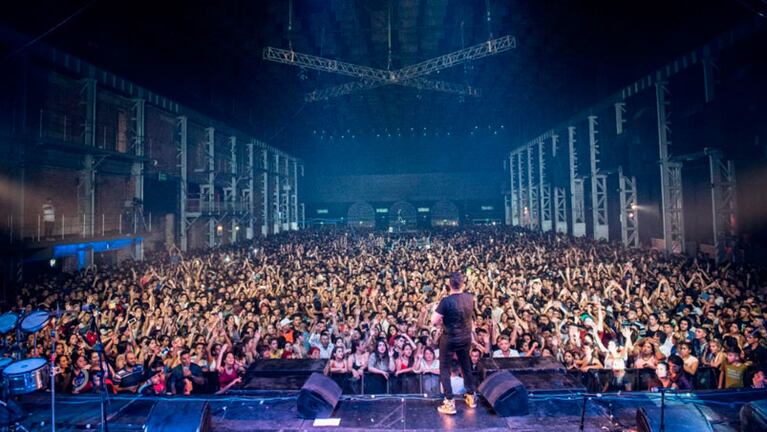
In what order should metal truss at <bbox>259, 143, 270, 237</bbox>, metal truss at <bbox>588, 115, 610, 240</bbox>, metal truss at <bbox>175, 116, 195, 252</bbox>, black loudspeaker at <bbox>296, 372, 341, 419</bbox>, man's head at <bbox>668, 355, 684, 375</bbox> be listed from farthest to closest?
1. metal truss at <bbox>259, 143, 270, 237</bbox>
2. metal truss at <bbox>588, 115, 610, 240</bbox>
3. metal truss at <bbox>175, 116, 195, 252</bbox>
4. man's head at <bbox>668, 355, 684, 375</bbox>
5. black loudspeaker at <bbox>296, 372, 341, 419</bbox>

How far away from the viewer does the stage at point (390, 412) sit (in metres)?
4.58

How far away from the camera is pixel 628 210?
68.2ft

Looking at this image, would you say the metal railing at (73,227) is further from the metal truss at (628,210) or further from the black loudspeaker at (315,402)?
the metal truss at (628,210)

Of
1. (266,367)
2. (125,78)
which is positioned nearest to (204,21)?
(125,78)

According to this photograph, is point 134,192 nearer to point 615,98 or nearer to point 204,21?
point 204,21

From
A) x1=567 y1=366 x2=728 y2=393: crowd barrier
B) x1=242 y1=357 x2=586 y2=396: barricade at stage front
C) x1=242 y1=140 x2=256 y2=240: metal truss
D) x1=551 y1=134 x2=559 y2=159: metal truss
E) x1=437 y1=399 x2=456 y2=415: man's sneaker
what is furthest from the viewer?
x1=242 y1=140 x2=256 y2=240: metal truss

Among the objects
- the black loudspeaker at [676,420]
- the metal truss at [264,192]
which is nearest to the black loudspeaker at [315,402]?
the black loudspeaker at [676,420]

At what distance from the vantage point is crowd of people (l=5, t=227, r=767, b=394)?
248 inches

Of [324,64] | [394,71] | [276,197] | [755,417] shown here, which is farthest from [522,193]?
[755,417]

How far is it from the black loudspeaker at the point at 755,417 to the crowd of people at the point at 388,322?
7.14 feet

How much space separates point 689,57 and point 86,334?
20348 mm

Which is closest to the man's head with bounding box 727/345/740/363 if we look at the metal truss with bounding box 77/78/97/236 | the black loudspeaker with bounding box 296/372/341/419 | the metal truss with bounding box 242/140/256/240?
the black loudspeaker with bounding box 296/372/341/419

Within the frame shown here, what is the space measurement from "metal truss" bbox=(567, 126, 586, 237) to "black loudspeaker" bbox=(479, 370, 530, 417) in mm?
23109

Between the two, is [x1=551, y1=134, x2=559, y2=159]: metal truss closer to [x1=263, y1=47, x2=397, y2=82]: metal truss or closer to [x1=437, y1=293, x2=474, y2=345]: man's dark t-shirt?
[x1=263, y1=47, x2=397, y2=82]: metal truss
